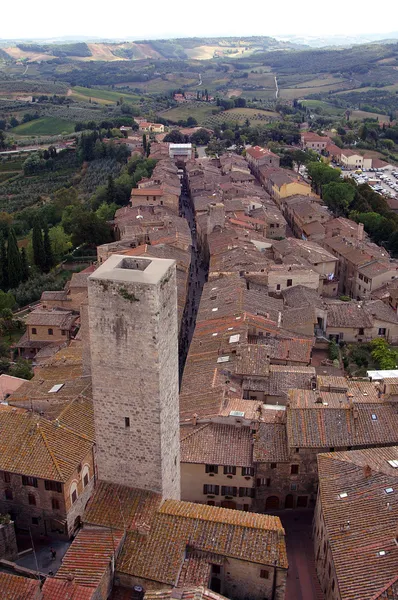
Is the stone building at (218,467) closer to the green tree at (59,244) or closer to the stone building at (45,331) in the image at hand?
the stone building at (45,331)

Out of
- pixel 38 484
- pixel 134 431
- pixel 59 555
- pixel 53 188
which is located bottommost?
pixel 53 188

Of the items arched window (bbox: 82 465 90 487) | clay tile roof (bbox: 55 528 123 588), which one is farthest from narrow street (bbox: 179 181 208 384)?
clay tile roof (bbox: 55 528 123 588)

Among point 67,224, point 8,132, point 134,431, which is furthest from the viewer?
point 8,132

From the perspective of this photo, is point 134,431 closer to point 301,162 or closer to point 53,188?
point 53,188

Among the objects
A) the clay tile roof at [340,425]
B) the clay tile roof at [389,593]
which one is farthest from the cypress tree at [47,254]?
the clay tile roof at [389,593]

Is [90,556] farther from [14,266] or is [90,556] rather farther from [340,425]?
[14,266]

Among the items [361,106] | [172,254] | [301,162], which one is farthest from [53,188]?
[361,106]

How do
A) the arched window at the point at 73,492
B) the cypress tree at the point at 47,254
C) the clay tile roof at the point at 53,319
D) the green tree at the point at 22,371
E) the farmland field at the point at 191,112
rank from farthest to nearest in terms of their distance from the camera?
the farmland field at the point at 191,112, the cypress tree at the point at 47,254, the clay tile roof at the point at 53,319, the green tree at the point at 22,371, the arched window at the point at 73,492
